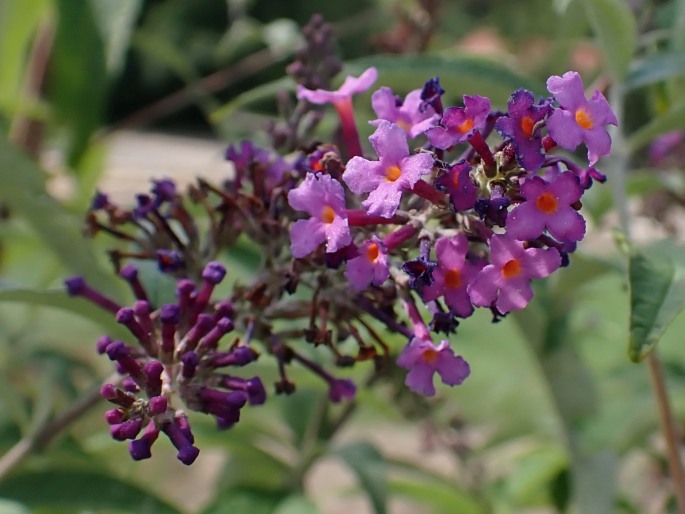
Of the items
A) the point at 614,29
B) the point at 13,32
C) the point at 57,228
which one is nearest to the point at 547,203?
the point at 614,29

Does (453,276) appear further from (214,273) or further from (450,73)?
(450,73)

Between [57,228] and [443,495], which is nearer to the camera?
[57,228]

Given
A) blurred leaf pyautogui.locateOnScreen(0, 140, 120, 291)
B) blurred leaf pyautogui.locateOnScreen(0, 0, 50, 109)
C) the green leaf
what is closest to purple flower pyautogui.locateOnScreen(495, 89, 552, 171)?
the green leaf

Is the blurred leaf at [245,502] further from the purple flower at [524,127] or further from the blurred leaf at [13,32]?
the blurred leaf at [13,32]

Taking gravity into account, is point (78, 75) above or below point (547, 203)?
below

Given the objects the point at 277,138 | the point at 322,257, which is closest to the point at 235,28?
the point at 277,138

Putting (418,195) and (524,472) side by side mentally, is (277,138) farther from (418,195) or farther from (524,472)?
(524,472)
